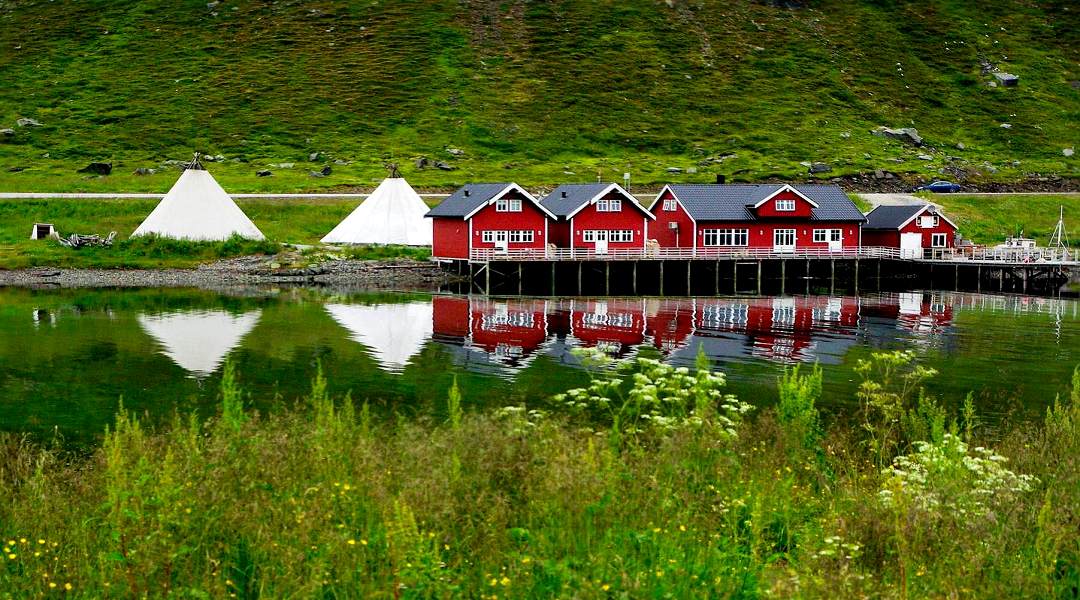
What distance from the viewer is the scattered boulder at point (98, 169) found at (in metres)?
111

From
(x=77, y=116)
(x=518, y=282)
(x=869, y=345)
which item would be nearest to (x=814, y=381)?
(x=869, y=345)

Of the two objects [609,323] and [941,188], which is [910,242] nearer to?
[941,188]

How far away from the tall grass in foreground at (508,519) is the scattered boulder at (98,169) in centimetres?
9525

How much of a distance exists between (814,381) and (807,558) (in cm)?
833

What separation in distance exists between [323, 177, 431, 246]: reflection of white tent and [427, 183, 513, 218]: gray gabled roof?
521cm

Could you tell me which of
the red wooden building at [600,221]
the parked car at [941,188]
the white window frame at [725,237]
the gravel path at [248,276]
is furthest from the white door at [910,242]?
the gravel path at [248,276]

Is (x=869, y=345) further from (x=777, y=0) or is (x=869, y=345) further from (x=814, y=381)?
(x=777, y=0)

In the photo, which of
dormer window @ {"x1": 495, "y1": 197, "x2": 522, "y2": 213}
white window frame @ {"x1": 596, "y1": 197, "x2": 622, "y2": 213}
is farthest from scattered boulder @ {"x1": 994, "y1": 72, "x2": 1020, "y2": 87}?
dormer window @ {"x1": 495, "y1": 197, "x2": 522, "y2": 213}

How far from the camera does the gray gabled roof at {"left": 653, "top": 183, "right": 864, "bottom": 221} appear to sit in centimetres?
8462

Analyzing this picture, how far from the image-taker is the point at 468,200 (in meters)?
80.4

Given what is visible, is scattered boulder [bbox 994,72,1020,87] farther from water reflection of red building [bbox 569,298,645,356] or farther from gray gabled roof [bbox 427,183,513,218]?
water reflection of red building [bbox 569,298,645,356]

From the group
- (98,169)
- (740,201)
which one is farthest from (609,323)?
(98,169)

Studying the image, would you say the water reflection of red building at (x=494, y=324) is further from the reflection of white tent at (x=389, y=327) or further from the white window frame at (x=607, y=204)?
the white window frame at (x=607, y=204)

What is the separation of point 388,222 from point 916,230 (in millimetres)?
36444
